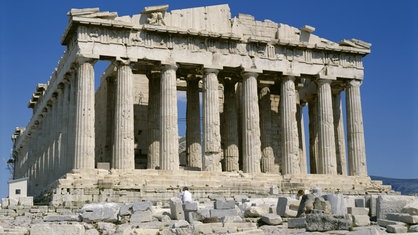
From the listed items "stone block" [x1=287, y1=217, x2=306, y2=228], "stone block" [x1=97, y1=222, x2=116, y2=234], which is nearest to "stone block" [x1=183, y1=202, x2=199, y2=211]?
"stone block" [x1=97, y1=222, x2=116, y2=234]

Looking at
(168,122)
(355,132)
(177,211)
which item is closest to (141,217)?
(177,211)

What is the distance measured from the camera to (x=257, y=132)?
124 feet

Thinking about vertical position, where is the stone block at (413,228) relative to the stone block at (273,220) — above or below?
below

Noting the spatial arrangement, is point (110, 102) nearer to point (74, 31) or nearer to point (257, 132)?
point (74, 31)

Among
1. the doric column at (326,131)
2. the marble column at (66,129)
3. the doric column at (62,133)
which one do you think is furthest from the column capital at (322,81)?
the doric column at (62,133)

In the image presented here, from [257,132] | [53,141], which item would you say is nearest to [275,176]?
[257,132]

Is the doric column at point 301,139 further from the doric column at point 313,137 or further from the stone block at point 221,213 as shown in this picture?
the stone block at point 221,213

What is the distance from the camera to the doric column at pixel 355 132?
131 ft

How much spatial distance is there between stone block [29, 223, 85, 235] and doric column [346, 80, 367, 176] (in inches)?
1060

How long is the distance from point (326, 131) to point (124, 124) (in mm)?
12770

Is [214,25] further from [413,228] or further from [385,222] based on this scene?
[413,228]

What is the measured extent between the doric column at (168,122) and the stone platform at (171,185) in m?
0.98

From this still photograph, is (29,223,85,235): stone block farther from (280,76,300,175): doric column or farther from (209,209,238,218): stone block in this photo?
(280,76,300,175): doric column

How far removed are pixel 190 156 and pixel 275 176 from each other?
5.76 m
